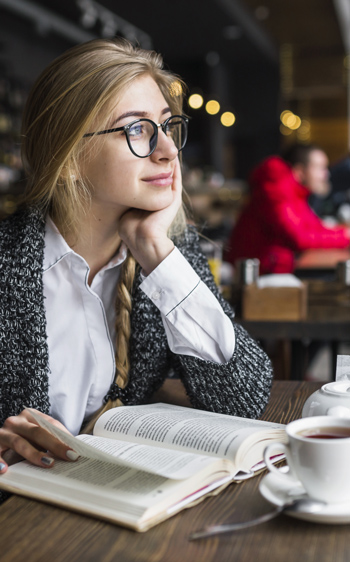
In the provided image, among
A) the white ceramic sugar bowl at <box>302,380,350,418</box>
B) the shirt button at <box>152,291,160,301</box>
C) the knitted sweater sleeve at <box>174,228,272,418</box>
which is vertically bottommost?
the knitted sweater sleeve at <box>174,228,272,418</box>

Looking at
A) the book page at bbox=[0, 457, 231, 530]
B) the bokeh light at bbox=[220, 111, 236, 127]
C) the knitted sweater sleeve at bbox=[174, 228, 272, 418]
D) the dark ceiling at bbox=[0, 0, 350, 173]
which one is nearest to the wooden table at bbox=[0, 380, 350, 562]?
the book page at bbox=[0, 457, 231, 530]

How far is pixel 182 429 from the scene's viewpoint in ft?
3.14

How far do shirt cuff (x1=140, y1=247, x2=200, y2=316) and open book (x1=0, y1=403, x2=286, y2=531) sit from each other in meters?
0.24

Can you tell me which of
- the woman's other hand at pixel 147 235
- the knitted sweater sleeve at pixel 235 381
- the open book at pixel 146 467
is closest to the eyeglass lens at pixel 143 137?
the woman's other hand at pixel 147 235

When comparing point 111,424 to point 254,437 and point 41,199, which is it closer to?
point 254,437

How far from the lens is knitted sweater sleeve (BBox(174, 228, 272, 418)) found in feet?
3.92

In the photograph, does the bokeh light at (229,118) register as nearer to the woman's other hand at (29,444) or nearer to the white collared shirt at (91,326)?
the white collared shirt at (91,326)

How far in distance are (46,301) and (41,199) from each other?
0.71ft

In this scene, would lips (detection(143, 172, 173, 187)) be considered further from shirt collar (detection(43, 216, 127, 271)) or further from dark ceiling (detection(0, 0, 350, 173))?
dark ceiling (detection(0, 0, 350, 173))

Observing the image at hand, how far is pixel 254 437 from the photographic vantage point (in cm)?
90

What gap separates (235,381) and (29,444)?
430 mm

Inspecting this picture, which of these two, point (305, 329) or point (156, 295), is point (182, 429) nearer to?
point (156, 295)

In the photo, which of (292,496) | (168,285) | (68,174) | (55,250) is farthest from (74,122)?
(292,496)

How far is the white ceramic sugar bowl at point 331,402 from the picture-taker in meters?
0.87
